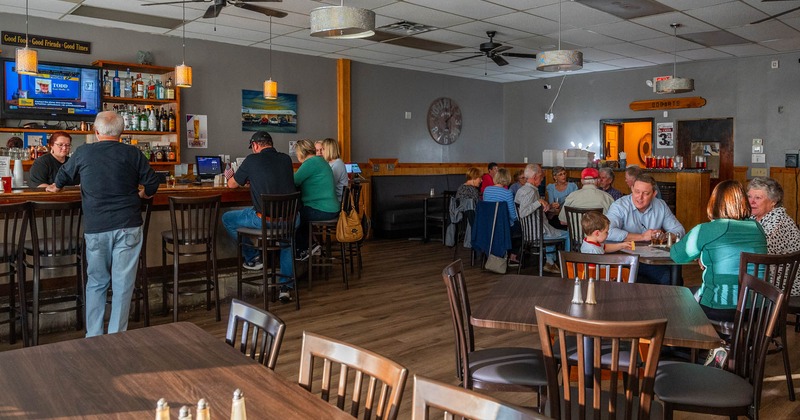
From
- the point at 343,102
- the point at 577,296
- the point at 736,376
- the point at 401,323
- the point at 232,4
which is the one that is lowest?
the point at 401,323

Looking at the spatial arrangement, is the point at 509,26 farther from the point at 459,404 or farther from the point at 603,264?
the point at 459,404

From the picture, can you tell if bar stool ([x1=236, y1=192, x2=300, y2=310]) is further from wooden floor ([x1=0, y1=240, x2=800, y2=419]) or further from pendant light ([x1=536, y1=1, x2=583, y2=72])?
pendant light ([x1=536, y1=1, x2=583, y2=72])

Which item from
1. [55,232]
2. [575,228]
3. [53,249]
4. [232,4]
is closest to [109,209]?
[55,232]

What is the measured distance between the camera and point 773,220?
4.18m

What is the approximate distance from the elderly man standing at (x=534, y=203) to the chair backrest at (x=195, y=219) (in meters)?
3.33

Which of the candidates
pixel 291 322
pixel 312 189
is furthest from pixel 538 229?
pixel 291 322

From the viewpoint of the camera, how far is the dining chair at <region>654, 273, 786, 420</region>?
7.93 feet

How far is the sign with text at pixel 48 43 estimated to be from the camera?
698 centimetres

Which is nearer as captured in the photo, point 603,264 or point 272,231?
point 603,264

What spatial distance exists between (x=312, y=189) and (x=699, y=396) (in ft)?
14.7

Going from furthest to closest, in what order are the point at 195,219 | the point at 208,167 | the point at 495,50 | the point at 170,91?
the point at 495,50
the point at 208,167
the point at 170,91
the point at 195,219

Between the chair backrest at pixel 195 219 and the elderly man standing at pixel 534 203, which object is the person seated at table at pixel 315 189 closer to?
the chair backrest at pixel 195 219

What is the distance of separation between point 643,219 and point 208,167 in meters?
5.54

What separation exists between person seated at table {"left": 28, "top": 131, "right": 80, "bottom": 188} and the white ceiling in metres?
1.66
